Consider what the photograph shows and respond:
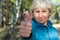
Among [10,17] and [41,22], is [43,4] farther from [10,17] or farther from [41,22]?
[10,17]

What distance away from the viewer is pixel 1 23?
1676 mm

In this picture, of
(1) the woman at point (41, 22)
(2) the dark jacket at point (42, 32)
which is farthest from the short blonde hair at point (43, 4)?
(2) the dark jacket at point (42, 32)

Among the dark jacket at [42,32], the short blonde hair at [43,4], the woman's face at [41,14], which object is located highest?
the short blonde hair at [43,4]

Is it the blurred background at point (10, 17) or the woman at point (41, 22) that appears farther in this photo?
the blurred background at point (10, 17)

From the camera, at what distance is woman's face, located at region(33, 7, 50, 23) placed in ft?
4.04

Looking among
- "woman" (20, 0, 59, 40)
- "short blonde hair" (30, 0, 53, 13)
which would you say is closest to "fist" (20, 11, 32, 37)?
"woman" (20, 0, 59, 40)

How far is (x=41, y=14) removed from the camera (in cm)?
124

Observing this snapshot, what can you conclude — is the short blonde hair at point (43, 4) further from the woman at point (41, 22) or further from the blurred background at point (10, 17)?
the blurred background at point (10, 17)

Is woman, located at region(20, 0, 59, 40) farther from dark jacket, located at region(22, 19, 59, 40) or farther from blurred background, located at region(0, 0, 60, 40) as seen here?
blurred background, located at region(0, 0, 60, 40)

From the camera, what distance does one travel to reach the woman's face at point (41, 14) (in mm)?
1230

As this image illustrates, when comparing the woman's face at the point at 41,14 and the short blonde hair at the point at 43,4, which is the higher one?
the short blonde hair at the point at 43,4

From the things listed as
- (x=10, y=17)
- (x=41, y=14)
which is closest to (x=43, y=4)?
(x=41, y=14)

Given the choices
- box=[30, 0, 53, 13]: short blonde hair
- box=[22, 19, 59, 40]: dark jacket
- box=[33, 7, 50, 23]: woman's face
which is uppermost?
box=[30, 0, 53, 13]: short blonde hair

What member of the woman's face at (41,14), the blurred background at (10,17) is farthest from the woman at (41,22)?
the blurred background at (10,17)
